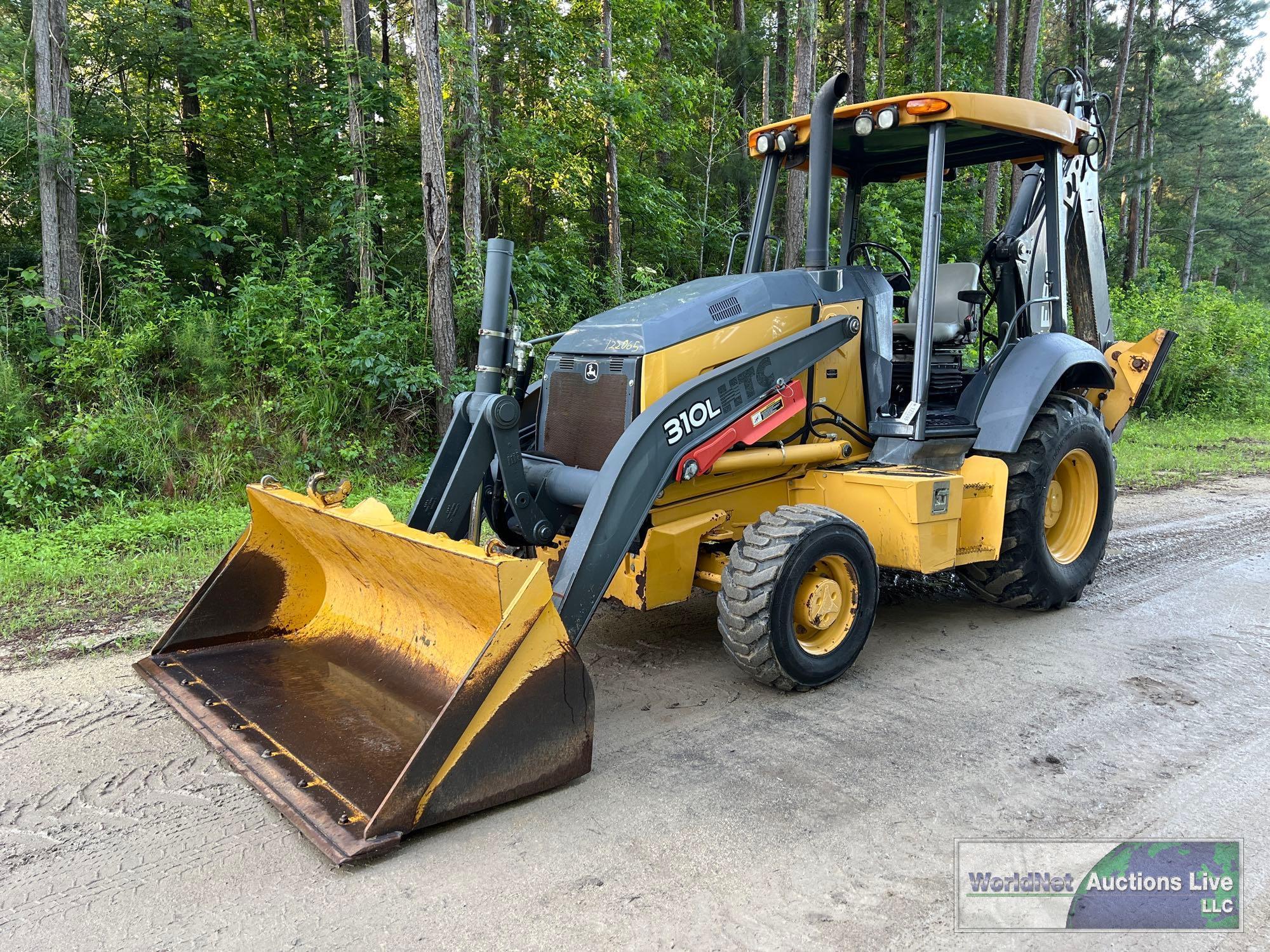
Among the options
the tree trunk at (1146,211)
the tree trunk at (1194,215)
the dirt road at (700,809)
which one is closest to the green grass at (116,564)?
the dirt road at (700,809)

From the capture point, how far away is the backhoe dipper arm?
3.41 m

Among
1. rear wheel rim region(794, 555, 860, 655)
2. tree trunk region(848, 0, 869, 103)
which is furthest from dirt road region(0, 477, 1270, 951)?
tree trunk region(848, 0, 869, 103)

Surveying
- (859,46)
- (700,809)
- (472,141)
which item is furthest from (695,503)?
(859,46)

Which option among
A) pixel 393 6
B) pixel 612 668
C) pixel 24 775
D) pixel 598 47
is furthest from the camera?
pixel 393 6

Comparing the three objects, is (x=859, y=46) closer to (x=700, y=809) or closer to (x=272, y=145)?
(x=272, y=145)

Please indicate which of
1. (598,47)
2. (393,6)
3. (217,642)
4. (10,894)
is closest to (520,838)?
(10,894)

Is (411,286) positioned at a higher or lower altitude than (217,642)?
higher

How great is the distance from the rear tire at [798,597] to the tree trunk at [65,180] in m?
7.41

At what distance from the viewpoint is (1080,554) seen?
5.48m

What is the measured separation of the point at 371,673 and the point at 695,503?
1637 mm

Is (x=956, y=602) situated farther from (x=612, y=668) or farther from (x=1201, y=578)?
(x=612, y=668)

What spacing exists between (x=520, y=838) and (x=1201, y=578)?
5248 mm

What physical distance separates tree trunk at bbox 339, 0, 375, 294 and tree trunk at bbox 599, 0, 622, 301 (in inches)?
127

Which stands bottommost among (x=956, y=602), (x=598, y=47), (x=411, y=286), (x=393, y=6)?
(x=956, y=602)
